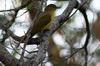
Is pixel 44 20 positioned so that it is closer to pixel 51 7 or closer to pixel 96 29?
pixel 51 7

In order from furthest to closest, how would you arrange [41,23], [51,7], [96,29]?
[96,29] → [51,7] → [41,23]

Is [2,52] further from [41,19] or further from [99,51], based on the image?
[99,51]

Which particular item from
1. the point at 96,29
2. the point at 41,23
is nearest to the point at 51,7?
the point at 41,23

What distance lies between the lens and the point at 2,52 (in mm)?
2850

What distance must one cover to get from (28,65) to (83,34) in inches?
95.3

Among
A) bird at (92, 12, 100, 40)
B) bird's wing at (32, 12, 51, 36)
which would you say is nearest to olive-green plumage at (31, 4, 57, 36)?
bird's wing at (32, 12, 51, 36)

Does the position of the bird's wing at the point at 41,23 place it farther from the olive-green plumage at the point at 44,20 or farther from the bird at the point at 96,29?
the bird at the point at 96,29

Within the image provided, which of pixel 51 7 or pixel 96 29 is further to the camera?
pixel 96 29

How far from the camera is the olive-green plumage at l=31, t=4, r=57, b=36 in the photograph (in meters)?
3.76

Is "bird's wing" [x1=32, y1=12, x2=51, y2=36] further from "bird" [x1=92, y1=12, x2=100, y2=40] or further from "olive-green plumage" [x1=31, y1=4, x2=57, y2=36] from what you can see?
"bird" [x1=92, y1=12, x2=100, y2=40]

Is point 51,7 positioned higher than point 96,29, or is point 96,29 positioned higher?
point 51,7

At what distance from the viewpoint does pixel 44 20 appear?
3971 millimetres

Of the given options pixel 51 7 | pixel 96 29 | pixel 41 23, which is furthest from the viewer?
pixel 96 29

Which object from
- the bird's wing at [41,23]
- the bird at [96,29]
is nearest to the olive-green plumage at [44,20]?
the bird's wing at [41,23]
